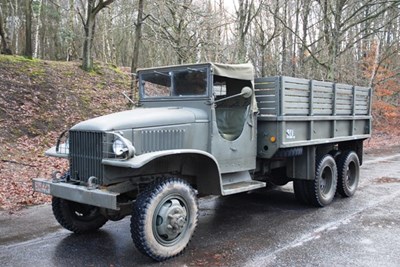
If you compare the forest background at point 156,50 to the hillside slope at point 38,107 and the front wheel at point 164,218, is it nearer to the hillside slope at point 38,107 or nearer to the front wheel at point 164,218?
the hillside slope at point 38,107

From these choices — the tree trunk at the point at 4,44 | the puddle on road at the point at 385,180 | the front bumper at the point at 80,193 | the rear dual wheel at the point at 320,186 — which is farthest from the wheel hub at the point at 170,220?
the tree trunk at the point at 4,44

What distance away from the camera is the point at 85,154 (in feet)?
16.0

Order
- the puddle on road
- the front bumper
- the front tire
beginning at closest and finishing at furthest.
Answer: the front bumper → the front tire → the puddle on road

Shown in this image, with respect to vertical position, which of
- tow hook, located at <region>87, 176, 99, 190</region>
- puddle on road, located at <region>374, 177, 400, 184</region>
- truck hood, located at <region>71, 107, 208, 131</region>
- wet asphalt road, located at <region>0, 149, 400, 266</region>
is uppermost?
truck hood, located at <region>71, 107, 208, 131</region>

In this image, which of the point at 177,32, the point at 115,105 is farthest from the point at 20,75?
the point at 177,32

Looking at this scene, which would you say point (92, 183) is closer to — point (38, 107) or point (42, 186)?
point (42, 186)

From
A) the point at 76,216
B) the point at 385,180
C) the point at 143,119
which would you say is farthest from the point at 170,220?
the point at 385,180

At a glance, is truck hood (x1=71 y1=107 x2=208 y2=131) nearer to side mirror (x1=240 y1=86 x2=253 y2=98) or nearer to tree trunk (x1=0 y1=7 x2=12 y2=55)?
side mirror (x1=240 y1=86 x2=253 y2=98)

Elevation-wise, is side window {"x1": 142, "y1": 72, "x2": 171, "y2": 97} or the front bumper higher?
side window {"x1": 142, "y1": 72, "x2": 171, "y2": 97}

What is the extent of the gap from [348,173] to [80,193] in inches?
226

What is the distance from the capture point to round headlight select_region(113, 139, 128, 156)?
4.43 m

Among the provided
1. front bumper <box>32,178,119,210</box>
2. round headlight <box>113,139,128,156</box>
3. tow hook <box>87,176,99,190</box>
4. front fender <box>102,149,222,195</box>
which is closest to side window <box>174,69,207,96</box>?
front fender <box>102,149,222,195</box>

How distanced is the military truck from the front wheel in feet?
0.04

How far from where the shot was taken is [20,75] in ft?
46.9
